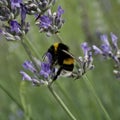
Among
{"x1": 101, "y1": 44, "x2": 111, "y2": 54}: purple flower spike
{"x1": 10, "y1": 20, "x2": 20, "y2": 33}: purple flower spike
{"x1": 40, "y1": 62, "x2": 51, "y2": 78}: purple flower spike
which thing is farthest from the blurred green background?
{"x1": 10, "y1": 20, "x2": 20, "y2": 33}: purple flower spike

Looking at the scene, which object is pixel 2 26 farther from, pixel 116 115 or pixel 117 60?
pixel 116 115

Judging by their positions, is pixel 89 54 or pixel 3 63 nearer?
pixel 89 54

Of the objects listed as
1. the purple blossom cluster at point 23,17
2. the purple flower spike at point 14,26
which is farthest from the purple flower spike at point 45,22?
the purple flower spike at point 14,26

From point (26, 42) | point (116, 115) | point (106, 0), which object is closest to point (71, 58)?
point (26, 42)

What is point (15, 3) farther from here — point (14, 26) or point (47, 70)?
point (47, 70)

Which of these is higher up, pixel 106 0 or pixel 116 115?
pixel 106 0

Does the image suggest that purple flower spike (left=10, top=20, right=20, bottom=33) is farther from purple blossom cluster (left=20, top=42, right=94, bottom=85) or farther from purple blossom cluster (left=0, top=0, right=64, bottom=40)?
purple blossom cluster (left=20, top=42, right=94, bottom=85)
